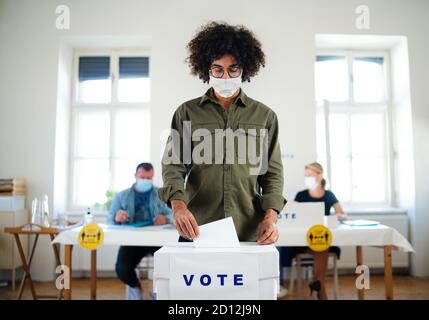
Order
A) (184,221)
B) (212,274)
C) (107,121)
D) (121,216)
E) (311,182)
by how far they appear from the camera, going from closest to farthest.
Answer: (212,274), (184,221), (121,216), (311,182), (107,121)

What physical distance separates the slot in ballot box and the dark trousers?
1.85 meters

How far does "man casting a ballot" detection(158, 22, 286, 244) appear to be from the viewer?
1.05 m

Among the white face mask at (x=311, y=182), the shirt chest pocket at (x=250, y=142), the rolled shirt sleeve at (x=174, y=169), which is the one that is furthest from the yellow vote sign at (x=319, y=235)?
the rolled shirt sleeve at (x=174, y=169)

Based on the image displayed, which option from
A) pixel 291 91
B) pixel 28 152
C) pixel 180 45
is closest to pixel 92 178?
pixel 28 152

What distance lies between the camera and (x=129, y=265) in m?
2.55

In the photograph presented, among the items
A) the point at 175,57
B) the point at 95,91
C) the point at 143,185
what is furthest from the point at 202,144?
the point at 95,91

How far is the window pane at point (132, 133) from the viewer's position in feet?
11.5

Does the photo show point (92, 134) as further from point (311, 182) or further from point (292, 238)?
point (292, 238)

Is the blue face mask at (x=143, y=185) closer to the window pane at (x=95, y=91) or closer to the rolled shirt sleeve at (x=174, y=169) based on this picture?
the window pane at (x=95, y=91)

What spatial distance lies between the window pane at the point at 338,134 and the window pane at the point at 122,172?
1.87m

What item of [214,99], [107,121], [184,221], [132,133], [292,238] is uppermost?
[107,121]

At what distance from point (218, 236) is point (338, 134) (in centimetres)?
290

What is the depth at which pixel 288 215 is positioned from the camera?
7.53 feet
